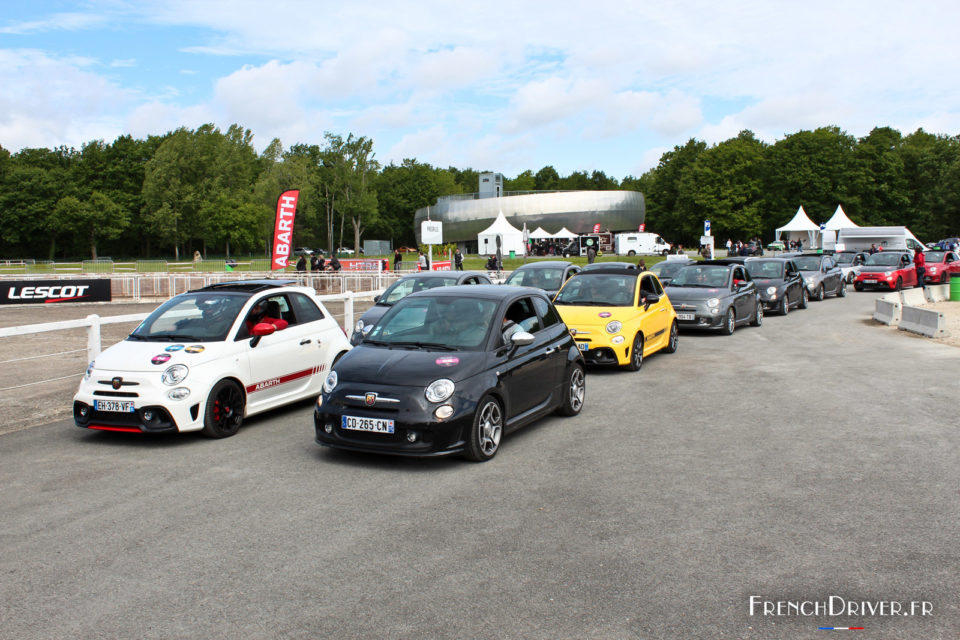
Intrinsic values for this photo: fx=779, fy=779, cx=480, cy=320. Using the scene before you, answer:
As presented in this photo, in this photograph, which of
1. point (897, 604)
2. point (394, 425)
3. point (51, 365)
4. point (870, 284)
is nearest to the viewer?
point (897, 604)

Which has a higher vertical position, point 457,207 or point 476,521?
point 457,207

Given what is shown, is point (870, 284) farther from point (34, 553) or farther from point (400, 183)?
point (400, 183)

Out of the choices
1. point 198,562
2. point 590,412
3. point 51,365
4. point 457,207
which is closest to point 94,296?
point 51,365

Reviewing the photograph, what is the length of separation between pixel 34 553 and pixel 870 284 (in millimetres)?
33710

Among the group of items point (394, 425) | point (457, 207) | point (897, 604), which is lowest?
point (897, 604)

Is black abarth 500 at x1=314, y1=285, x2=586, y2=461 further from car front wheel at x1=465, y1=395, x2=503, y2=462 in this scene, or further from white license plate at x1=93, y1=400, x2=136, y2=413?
white license plate at x1=93, y1=400, x2=136, y2=413

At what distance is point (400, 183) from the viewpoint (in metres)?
136

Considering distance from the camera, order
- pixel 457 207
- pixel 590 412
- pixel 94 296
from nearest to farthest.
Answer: pixel 590 412, pixel 94 296, pixel 457 207

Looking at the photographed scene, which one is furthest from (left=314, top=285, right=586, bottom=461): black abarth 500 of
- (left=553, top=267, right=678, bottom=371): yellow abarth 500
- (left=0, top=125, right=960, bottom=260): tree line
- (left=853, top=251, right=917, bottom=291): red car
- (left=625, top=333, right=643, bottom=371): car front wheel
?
(left=0, top=125, right=960, bottom=260): tree line

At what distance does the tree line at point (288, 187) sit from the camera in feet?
271

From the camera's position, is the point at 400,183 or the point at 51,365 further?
the point at 400,183

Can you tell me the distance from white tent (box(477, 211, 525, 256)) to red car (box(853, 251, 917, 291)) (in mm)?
42659

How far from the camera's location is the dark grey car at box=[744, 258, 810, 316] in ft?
76.1

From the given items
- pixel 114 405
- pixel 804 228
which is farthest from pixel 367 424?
pixel 804 228
